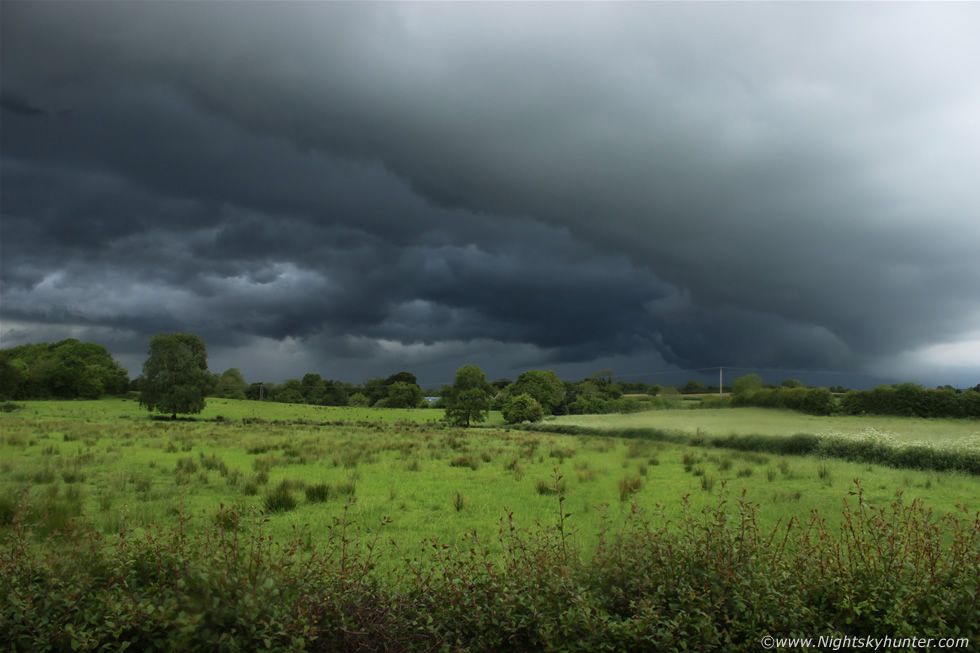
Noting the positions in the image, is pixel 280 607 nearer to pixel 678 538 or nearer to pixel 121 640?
pixel 121 640

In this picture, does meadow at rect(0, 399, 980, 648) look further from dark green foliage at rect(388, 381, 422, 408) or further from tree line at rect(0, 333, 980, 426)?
dark green foliage at rect(388, 381, 422, 408)

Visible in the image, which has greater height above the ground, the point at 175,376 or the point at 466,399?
the point at 175,376

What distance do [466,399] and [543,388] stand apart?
24.6 m

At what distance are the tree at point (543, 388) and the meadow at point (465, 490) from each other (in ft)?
197

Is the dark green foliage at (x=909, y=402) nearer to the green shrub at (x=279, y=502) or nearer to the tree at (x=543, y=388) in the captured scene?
the green shrub at (x=279, y=502)

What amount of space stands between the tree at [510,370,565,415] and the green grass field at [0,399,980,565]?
60.0 meters

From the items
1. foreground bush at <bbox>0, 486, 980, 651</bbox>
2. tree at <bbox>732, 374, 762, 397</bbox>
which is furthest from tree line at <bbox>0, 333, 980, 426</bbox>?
foreground bush at <bbox>0, 486, 980, 651</bbox>

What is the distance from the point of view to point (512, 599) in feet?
14.6

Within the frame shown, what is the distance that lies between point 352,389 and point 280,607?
120921 mm

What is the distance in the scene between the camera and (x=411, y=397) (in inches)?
4173

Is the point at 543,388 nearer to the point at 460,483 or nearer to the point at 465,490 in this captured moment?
the point at 460,483

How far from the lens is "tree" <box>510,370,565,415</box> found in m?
84.1

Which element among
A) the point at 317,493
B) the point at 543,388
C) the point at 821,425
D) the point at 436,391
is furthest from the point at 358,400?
the point at 317,493

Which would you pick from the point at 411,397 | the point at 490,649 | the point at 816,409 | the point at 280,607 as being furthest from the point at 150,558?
the point at 411,397
